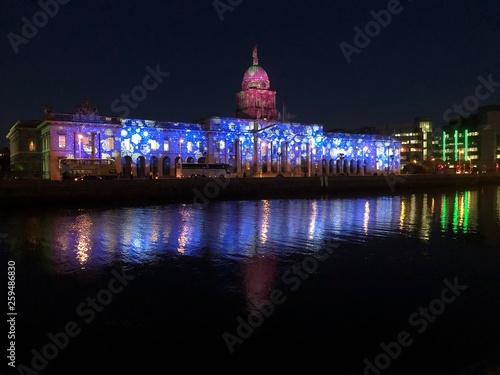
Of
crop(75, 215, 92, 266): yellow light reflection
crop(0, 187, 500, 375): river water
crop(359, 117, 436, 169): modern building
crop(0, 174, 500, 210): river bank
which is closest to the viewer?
crop(0, 187, 500, 375): river water

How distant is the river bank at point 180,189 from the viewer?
35.2 metres

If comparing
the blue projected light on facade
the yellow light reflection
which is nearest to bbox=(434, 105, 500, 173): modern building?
the blue projected light on facade


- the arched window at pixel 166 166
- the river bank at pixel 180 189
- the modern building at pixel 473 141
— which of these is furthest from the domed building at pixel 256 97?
the modern building at pixel 473 141

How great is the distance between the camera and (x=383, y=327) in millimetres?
9352

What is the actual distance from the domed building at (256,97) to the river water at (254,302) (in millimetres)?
75705

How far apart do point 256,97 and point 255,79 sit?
4501 mm

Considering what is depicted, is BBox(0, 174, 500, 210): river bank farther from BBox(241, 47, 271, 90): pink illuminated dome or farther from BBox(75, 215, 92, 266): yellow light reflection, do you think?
BBox(241, 47, 271, 90): pink illuminated dome

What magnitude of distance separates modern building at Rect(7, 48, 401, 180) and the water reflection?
3474cm

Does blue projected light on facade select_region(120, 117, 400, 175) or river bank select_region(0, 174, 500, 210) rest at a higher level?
blue projected light on facade select_region(120, 117, 400, 175)

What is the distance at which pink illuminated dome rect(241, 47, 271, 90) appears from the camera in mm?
96188

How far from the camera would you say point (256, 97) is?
312 ft

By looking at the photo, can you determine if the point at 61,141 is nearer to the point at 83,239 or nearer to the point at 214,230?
the point at 214,230

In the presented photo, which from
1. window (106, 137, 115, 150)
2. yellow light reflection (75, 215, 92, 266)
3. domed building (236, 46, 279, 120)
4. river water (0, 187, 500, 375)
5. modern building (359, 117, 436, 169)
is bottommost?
river water (0, 187, 500, 375)

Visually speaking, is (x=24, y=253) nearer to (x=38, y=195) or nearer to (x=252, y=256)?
(x=252, y=256)
